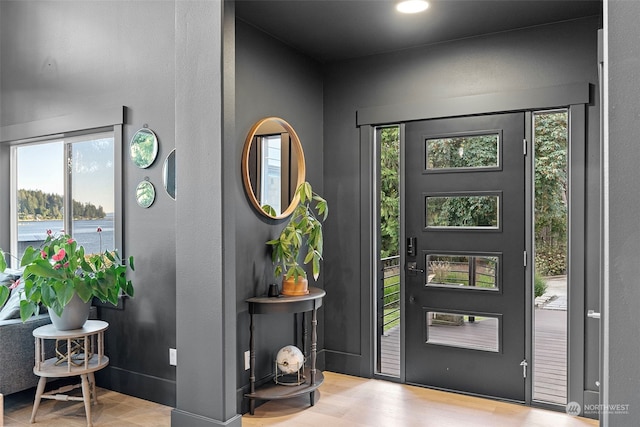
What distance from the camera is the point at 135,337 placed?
10.7 feet

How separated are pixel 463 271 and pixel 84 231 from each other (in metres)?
2.87

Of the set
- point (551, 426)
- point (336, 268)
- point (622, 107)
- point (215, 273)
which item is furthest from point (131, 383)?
point (622, 107)

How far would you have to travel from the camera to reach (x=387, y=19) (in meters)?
3.08

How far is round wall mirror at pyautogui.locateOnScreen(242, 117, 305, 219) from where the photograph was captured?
10.5 ft

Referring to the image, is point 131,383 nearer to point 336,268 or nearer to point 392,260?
point 336,268

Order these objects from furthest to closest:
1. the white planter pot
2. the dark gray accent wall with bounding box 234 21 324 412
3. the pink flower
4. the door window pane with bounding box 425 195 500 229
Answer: the door window pane with bounding box 425 195 500 229 < the dark gray accent wall with bounding box 234 21 324 412 < the white planter pot < the pink flower

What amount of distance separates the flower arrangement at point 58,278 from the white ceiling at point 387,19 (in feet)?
5.96

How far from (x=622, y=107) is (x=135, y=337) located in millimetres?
3074

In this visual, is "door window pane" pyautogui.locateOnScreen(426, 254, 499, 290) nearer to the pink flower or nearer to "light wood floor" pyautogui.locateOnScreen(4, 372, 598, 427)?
"light wood floor" pyautogui.locateOnScreen(4, 372, 598, 427)

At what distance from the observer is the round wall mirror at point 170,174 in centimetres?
310

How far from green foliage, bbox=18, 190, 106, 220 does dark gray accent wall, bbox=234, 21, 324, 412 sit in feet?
4.01

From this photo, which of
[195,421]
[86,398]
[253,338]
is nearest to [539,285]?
[253,338]

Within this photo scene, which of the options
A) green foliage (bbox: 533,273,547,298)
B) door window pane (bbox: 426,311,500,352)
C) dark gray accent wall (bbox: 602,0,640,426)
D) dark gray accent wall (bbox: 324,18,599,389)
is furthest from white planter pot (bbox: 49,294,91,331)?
green foliage (bbox: 533,273,547,298)

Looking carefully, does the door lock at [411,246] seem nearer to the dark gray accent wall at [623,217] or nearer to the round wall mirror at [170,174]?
the round wall mirror at [170,174]
